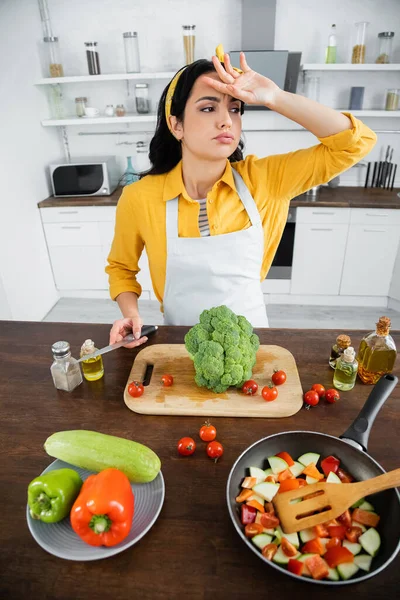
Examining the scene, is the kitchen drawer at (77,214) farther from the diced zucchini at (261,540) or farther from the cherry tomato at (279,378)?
the diced zucchini at (261,540)

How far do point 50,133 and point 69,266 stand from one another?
1169 mm

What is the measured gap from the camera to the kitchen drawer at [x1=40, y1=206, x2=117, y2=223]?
334 centimetres

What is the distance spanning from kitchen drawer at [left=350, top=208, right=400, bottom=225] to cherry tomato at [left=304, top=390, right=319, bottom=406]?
2.48m

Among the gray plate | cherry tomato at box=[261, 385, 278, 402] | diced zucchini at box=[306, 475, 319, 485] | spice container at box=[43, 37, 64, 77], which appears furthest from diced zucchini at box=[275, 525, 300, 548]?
spice container at box=[43, 37, 64, 77]

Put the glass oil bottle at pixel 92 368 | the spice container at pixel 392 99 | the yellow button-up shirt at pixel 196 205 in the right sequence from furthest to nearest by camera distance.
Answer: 1. the spice container at pixel 392 99
2. the yellow button-up shirt at pixel 196 205
3. the glass oil bottle at pixel 92 368

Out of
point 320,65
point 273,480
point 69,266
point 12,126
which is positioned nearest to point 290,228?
point 320,65

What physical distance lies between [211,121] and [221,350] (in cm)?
75

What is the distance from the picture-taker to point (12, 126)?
9.87 ft

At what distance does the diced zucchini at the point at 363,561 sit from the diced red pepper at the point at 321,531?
0.18 feet

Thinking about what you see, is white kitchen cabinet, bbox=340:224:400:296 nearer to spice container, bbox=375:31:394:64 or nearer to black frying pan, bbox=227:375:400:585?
spice container, bbox=375:31:394:64

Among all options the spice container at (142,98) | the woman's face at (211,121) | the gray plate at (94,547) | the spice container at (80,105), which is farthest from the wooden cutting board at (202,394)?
the spice container at (80,105)

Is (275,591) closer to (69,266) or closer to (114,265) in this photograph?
(114,265)

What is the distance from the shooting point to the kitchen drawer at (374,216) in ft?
10.2

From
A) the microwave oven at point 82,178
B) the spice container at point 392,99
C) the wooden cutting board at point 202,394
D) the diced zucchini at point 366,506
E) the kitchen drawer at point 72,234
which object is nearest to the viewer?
the diced zucchini at point 366,506
